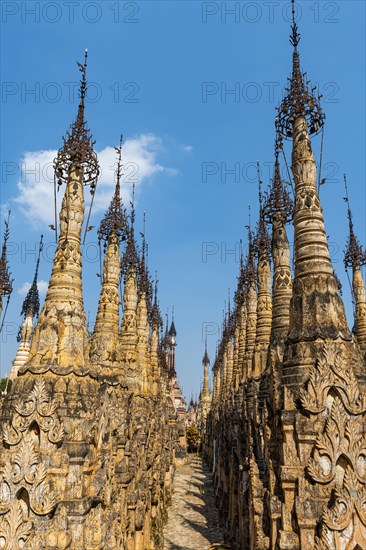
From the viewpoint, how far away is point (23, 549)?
21.0ft

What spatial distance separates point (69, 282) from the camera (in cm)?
873

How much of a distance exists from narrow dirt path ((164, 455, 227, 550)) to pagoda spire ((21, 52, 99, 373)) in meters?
9.09

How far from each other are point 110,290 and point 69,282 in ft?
23.5

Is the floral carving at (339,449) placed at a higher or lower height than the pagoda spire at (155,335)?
lower

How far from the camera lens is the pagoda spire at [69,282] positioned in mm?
8070

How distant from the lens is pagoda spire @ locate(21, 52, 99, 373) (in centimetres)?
807

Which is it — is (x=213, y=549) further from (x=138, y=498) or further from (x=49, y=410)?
(x=49, y=410)

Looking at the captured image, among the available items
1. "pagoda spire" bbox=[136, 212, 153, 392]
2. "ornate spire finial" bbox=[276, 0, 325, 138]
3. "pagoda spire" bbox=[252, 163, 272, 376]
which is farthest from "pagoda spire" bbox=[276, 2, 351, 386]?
"pagoda spire" bbox=[136, 212, 153, 392]

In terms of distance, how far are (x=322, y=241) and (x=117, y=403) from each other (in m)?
7.97

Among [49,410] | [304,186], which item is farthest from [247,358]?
[49,410]

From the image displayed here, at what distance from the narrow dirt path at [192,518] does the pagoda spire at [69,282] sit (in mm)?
9087

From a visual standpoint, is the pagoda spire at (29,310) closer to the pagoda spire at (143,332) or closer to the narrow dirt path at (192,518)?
the pagoda spire at (143,332)

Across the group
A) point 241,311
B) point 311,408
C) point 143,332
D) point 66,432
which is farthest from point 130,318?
point 311,408

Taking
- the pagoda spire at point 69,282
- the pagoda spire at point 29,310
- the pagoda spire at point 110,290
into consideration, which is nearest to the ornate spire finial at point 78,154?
the pagoda spire at point 69,282
